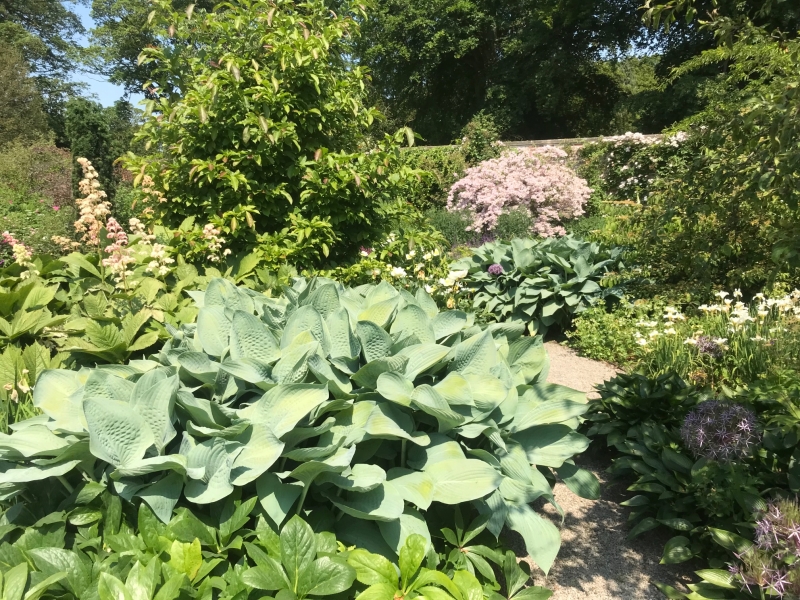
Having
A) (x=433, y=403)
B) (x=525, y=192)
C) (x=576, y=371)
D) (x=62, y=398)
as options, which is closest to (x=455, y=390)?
(x=433, y=403)

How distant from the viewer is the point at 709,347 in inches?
172

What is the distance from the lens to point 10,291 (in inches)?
115

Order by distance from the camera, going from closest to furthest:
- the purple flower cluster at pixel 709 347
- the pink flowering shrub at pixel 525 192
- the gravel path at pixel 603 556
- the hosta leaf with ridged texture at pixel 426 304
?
1. the gravel path at pixel 603 556
2. the hosta leaf with ridged texture at pixel 426 304
3. the purple flower cluster at pixel 709 347
4. the pink flowering shrub at pixel 525 192

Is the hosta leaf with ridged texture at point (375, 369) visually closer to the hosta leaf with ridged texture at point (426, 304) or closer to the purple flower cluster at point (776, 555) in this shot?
the hosta leaf with ridged texture at point (426, 304)

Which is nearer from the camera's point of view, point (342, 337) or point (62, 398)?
point (62, 398)

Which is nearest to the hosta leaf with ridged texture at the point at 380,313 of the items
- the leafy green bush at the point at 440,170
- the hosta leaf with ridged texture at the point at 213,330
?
the hosta leaf with ridged texture at the point at 213,330

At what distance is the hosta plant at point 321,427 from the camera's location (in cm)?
160

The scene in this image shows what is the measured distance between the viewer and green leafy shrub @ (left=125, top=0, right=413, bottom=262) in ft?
11.8

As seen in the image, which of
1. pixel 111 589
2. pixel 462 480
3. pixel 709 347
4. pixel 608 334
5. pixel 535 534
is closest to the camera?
pixel 111 589

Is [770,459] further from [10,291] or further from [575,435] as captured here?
[10,291]

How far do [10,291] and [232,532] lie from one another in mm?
2173

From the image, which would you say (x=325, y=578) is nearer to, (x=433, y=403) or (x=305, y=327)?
(x=433, y=403)

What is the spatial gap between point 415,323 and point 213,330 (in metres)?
0.81

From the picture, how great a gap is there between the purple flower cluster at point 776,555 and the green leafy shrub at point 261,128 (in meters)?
2.79
